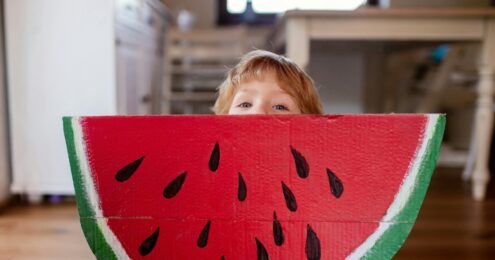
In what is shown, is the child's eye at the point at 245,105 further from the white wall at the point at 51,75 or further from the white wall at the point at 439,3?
the white wall at the point at 439,3

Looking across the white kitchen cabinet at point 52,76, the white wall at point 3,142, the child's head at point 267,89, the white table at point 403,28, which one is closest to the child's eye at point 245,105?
the child's head at point 267,89

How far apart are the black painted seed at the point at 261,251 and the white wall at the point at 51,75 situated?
1.27 meters

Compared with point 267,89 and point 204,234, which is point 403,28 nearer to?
point 267,89

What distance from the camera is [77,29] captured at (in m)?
1.73

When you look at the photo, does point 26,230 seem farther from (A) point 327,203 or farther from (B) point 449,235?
(B) point 449,235

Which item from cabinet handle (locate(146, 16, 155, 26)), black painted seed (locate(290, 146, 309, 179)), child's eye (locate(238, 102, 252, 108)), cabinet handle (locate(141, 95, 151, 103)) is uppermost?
cabinet handle (locate(146, 16, 155, 26))

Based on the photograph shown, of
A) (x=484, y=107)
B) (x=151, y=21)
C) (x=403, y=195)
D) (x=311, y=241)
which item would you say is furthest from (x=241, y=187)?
(x=151, y=21)

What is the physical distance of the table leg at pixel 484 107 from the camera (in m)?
1.78

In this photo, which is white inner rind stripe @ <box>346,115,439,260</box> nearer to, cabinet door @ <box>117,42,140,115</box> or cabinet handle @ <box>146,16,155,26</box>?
cabinet door @ <box>117,42,140,115</box>

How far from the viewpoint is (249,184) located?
0.65 m

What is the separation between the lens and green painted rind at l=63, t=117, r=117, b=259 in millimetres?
654

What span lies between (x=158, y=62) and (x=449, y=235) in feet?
7.48

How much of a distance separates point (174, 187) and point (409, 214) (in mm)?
340

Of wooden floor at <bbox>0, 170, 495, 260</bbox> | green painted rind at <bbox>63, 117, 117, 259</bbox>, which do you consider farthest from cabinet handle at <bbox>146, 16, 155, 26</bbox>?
green painted rind at <bbox>63, 117, 117, 259</bbox>
